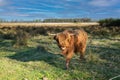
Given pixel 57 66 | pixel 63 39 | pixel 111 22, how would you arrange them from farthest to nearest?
pixel 111 22 → pixel 57 66 → pixel 63 39

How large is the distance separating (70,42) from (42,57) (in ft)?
8.73

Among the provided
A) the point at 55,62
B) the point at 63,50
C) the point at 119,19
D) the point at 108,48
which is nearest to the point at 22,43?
the point at 108,48

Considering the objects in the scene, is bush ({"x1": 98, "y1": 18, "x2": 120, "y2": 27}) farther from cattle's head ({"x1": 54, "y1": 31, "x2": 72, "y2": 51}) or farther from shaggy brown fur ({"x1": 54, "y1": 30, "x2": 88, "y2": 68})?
cattle's head ({"x1": 54, "y1": 31, "x2": 72, "y2": 51})

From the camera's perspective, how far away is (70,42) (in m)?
10.9

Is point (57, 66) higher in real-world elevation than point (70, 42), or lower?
lower

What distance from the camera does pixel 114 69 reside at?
1118cm

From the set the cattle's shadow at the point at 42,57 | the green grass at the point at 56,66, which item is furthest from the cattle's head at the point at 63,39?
the cattle's shadow at the point at 42,57

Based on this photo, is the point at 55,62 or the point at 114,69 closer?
the point at 114,69

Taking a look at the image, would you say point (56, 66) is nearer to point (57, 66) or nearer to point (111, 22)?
point (57, 66)

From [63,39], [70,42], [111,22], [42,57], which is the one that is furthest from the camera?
[111,22]

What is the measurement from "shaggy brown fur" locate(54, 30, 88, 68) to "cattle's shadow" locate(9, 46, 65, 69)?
2.31 feet

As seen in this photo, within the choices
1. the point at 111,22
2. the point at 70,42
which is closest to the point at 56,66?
the point at 70,42

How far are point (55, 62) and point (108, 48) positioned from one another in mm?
4148

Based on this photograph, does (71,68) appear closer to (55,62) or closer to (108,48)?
(55,62)
